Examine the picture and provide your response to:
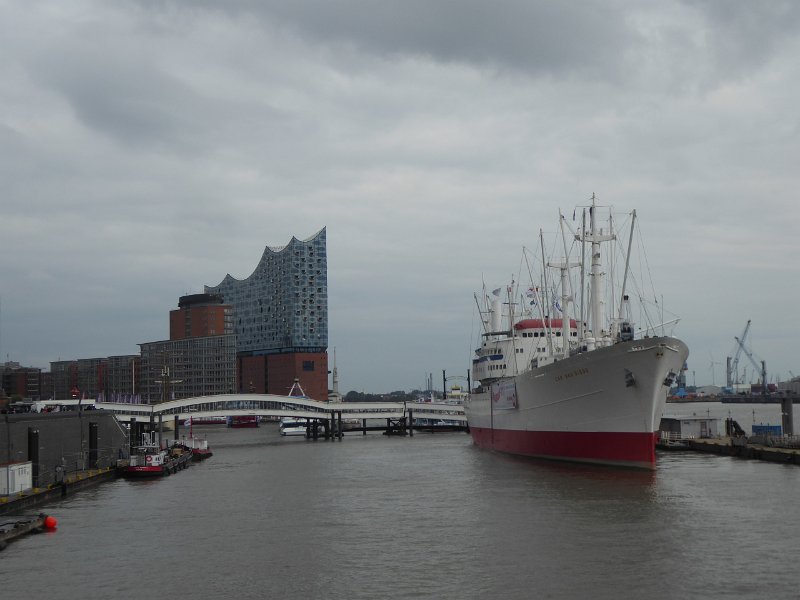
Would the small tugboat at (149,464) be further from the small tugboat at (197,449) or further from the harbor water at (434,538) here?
the small tugboat at (197,449)

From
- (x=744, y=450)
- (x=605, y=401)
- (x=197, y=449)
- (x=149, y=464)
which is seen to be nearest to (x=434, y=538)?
(x=605, y=401)

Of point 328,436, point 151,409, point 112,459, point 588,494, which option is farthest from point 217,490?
point 328,436

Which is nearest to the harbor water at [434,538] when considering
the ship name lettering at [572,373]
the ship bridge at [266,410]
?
the ship name lettering at [572,373]

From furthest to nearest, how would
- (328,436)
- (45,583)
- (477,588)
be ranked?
(328,436)
(45,583)
(477,588)

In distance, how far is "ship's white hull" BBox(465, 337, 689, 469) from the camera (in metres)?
49.6

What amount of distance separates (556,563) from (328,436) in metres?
95.0

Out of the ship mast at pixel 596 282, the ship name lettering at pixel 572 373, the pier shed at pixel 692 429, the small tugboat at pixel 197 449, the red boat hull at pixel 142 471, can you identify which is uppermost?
the ship mast at pixel 596 282

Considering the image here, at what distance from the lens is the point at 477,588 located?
25.8 m

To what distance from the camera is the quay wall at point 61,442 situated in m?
46.8

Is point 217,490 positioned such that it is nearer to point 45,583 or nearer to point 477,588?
point 45,583

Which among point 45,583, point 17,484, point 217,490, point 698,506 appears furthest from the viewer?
point 217,490

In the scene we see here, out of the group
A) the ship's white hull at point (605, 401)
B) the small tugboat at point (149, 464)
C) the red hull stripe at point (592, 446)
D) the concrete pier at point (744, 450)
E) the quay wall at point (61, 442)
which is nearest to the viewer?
the quay wall at point (61, 442)

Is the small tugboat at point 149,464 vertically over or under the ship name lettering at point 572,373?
under

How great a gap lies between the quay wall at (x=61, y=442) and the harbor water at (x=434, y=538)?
3.69 metres
